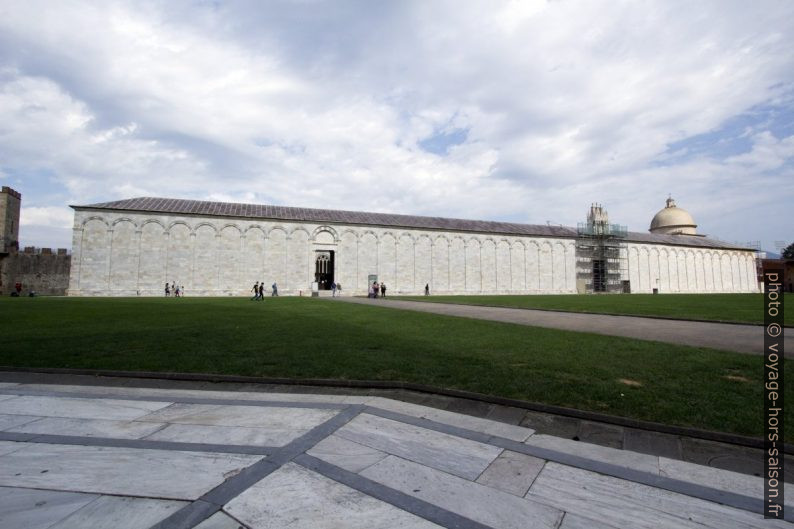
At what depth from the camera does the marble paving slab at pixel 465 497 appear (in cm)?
255

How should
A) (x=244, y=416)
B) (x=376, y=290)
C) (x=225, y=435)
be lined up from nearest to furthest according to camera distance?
(x=225, y=435) → (x=244, y=416) → (x=376, y=290)

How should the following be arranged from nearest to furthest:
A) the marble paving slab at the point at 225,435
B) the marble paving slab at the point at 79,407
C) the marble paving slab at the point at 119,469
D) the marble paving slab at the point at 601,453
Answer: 1. the marble paving slab at the point at 119,469
2. the marble paving slab at the point at 601,453
3. the marble paving slab at the point at 225,435
4. the marble paving slab at the point at 79,407

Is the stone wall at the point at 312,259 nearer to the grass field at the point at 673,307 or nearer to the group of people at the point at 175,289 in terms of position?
the group of people at the point at 175,289

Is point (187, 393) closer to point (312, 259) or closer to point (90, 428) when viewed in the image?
point (90, 428)

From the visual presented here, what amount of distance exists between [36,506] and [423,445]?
9.45 ft

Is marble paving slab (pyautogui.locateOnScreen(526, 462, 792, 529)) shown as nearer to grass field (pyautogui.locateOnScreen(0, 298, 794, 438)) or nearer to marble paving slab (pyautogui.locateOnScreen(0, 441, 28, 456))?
grass field (pyautogui.locateOnScreen(0, 298, 794, 438))

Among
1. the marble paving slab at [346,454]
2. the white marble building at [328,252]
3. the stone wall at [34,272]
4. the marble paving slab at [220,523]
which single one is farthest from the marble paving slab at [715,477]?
the stone wall at [34,272]

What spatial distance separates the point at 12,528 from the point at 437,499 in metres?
2.59

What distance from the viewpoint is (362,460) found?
3.41 meters

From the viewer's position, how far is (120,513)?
252cm

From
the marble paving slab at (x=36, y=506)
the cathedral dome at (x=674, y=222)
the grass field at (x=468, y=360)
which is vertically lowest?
the marble paving slab at (x=36, y=506)

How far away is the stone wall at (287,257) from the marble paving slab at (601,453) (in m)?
39.8

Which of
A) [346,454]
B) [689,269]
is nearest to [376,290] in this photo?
[346,454]

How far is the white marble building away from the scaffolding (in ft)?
3.43
